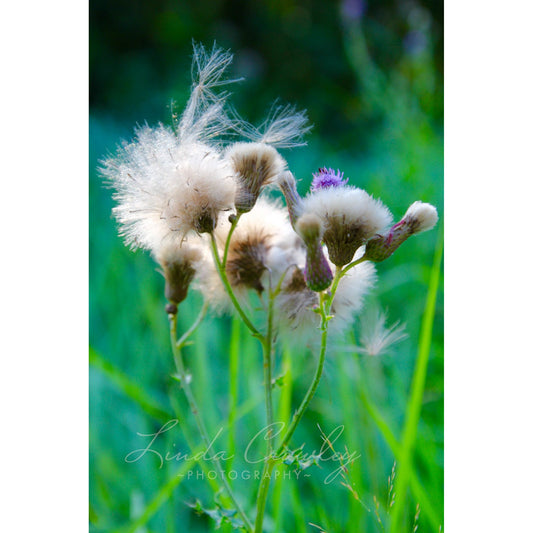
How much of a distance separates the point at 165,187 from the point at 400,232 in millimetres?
406

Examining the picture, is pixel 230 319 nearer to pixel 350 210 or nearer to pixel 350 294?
pixel 350 294

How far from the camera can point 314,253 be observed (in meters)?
0.89

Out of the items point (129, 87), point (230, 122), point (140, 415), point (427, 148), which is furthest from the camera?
point (427, 148)

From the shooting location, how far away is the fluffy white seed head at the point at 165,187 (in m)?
0.97

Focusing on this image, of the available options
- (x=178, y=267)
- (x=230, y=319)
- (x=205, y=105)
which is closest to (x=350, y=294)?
(x=178, y=267)

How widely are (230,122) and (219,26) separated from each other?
472 millimetres

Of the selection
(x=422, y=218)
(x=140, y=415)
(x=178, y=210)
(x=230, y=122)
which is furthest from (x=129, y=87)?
(x=422, y=218)

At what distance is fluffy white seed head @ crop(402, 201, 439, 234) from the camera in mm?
960

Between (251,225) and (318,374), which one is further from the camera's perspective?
(251,225)

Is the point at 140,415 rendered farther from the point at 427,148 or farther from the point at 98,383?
the point at 427,148

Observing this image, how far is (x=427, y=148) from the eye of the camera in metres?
1.73

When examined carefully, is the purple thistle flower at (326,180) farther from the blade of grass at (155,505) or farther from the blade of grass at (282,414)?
the blade of grass at (155,505)


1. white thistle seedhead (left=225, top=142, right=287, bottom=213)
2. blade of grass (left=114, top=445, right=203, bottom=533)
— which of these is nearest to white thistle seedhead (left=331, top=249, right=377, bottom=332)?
white thistle seedhead (left=225, top=142, right=287, bottom=213)

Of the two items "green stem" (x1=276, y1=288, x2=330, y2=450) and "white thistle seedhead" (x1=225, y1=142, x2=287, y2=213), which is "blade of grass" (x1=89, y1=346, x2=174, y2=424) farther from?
"white thistle seedhead" (x1=225, y1=142, x2=287, y2=213)
